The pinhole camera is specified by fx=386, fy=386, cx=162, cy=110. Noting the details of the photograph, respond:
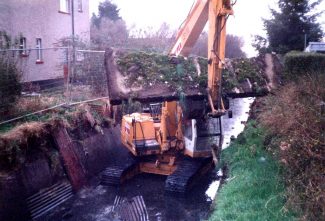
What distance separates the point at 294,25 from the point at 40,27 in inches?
472

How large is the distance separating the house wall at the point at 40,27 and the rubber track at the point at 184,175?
5.72 m

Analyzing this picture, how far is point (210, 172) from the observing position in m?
9.86

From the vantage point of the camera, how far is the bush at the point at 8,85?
8141 millimetres

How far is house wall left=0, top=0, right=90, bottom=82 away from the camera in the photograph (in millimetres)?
13914

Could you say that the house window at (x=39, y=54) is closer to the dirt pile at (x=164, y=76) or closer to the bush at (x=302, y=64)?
the dirt pile at (x=164, y=76)

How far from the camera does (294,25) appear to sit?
749 inches

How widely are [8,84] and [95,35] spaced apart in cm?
1717

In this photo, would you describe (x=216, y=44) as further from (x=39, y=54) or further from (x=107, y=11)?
(x=107, y=11)

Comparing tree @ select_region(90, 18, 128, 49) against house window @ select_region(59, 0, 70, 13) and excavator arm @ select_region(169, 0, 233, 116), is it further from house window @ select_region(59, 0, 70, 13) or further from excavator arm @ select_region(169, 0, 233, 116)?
excavator arm @ select_region(169, 0, 233, 116)

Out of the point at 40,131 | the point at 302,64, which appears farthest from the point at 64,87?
the point at 302,64

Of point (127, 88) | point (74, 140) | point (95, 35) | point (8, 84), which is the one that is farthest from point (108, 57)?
point (95, 35)

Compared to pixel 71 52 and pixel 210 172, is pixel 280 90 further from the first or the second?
pixel 71 52

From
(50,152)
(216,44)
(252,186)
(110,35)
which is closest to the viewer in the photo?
(252,186)

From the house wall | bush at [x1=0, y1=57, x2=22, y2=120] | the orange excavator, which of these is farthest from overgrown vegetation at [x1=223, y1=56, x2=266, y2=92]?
the house wall
